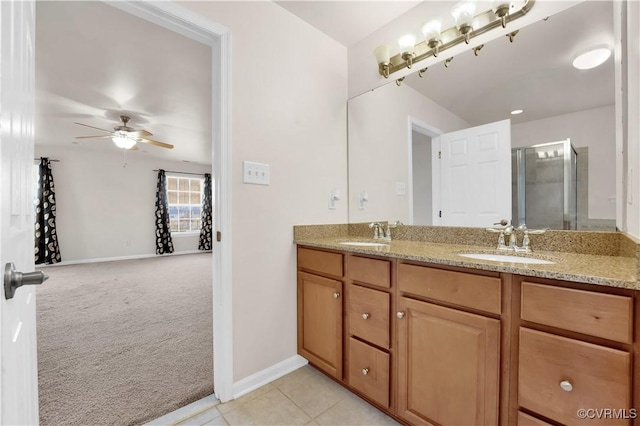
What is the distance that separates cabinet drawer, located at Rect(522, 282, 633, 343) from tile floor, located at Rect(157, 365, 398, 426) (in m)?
0.90

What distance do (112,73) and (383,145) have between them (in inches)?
97.3

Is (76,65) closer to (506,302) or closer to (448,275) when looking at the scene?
(448,275)

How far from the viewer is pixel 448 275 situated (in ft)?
3.45

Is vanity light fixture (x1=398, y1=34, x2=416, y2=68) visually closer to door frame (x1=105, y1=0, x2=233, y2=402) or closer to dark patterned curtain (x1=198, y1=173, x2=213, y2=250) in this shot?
door frame (x1=105, y1=0, x2=233, y2=402)

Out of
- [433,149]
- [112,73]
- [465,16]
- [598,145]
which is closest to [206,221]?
[112,73]

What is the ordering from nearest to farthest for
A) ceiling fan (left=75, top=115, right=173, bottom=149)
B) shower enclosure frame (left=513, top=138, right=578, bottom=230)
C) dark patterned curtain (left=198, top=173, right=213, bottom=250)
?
shower enclosure frame (left=513, top=138, right=578, bottom=230), ceiling fan (left=75, top=115, right=173, bottom=149), dark patterned curtain (left=198, top=173, right=213, bottom=250)

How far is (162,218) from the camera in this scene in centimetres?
605

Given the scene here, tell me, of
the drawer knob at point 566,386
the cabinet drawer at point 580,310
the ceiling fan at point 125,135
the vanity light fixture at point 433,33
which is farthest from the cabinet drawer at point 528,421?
the ceiling fan at point 125,135

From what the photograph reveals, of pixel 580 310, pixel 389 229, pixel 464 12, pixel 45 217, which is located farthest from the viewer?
pixel 45 217

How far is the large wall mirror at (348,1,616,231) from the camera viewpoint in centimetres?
117

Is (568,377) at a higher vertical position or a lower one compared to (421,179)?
lower

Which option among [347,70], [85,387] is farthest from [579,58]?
[85,387]

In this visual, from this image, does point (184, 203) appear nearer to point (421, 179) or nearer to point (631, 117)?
point (421, 179)

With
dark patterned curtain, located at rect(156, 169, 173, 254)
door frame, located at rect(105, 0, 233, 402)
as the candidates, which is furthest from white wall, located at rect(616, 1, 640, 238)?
dark patterned curtain, located at rect(156, 169, 173, 254)
